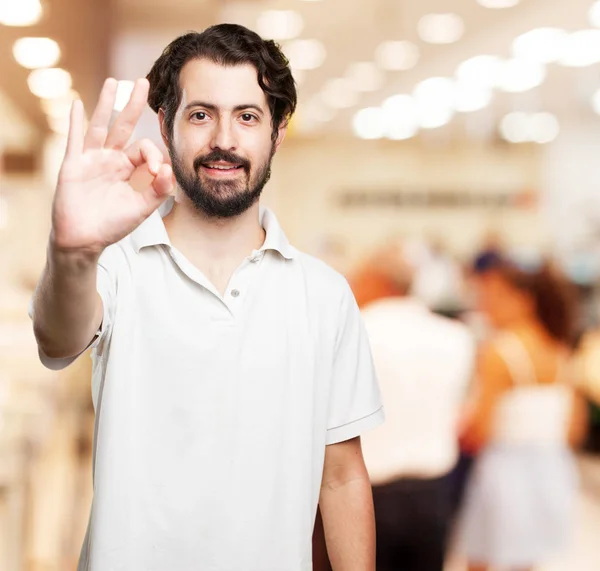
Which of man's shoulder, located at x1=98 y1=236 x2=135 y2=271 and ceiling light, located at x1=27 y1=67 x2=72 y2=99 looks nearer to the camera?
man's shoulder, located at x1=98 y1=236 x2=135 y2=271

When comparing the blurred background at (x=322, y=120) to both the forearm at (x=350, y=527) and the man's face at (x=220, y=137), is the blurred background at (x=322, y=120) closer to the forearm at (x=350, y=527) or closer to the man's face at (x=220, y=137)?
the man's face at (x=220, y=137)

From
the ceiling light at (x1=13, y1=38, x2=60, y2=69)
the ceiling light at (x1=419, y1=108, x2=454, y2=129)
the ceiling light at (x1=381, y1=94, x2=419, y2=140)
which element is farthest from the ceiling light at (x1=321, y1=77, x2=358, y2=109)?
the ceiling light at (x1=13, y1=38, x2=60, y2=69)

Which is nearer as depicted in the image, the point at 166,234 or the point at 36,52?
the point at 166,234

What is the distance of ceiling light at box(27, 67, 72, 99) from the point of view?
264 cm

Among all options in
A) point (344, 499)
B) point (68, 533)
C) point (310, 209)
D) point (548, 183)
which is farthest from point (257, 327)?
point (548, 183)

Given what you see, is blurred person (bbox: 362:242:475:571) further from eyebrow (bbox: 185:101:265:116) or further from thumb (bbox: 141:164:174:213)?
thumb (bbox: 141:164:174:213)

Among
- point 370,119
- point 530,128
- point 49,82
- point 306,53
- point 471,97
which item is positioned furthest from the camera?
point 530,128

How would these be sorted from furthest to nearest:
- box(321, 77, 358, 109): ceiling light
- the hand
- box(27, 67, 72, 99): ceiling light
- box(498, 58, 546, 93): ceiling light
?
box(498, 58, 546, 93): ceiling light
box(321, 77, 358, 109): ceiling light
box(27, 67, 72, 99): ceiling light
the hand

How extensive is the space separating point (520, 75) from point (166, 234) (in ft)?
18.3

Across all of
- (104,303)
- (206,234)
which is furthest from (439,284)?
(104,303)

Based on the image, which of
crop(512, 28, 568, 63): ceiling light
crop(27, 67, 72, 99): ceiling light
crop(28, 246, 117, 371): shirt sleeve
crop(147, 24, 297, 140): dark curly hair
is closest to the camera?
crop(28, 246, 117, 371): shirt sleeve

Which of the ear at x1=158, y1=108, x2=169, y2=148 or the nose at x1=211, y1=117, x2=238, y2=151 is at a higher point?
the ear at x1=158, y1=108, x2=169, y2=148

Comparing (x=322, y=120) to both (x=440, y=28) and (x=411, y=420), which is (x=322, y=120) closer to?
(x=440, y=28)

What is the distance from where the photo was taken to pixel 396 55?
479cm
